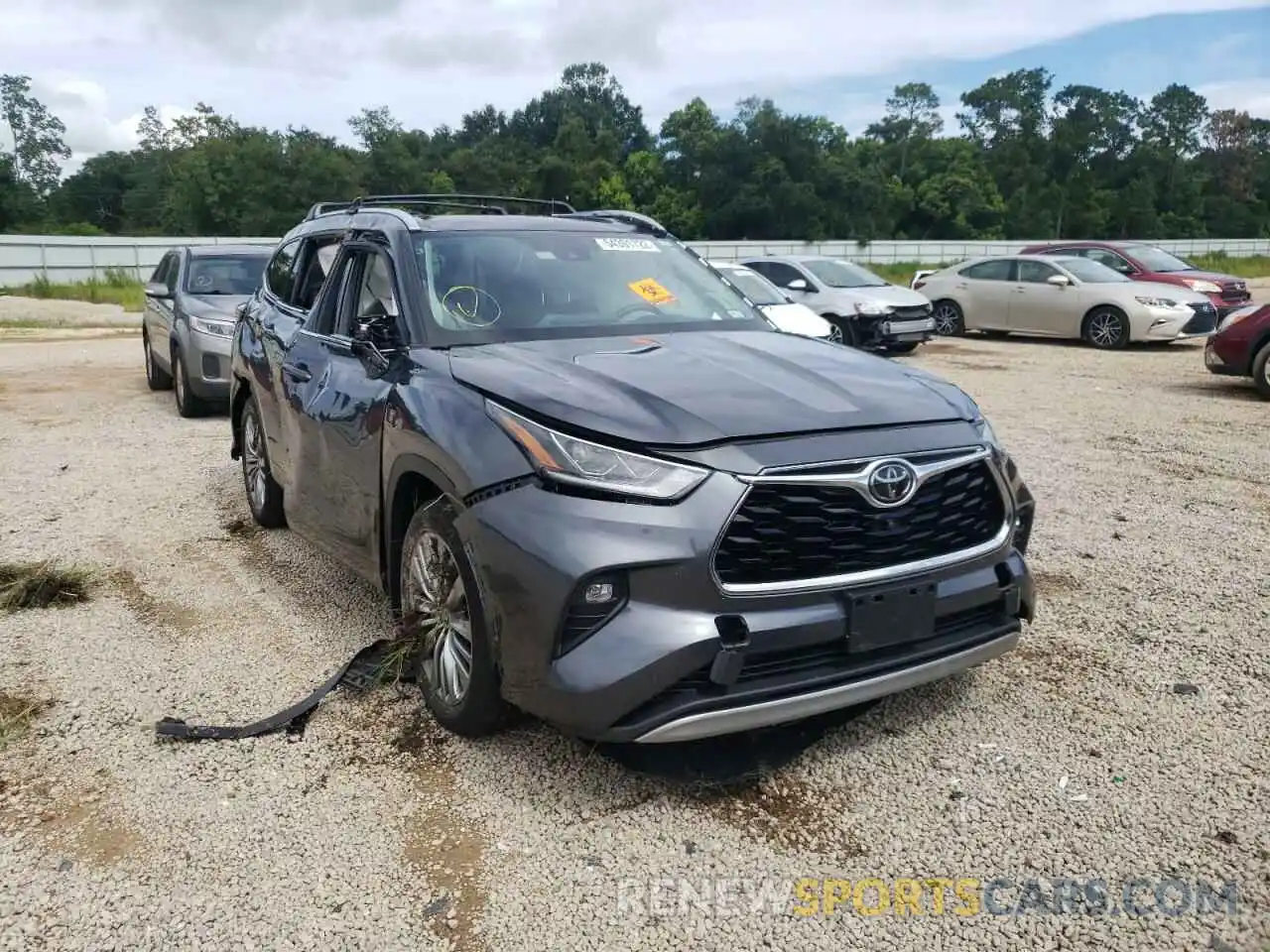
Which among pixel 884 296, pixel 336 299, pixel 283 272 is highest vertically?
pixel 283 272

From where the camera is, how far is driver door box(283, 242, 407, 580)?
408cm

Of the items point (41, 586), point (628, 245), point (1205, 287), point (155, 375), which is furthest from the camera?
point (1205, 287)

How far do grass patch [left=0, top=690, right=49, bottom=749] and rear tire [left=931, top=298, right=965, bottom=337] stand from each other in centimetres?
1694

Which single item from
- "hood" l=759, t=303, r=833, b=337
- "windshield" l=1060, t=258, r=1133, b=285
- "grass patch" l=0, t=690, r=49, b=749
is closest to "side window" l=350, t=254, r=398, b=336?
"grass patch" l=0, t=690, r=49, b=749

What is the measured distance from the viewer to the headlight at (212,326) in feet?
33.4

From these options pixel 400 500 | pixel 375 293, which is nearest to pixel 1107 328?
pixel 375 293

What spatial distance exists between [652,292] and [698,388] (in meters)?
1.37

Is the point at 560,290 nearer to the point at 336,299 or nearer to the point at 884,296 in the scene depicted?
the point at 336,299

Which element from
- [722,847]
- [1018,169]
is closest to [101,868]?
[722,847]

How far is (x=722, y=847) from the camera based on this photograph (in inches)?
118

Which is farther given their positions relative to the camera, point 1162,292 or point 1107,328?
point 1107,328

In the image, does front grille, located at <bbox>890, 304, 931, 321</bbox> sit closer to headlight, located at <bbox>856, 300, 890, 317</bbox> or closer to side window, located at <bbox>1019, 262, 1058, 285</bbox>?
headlight, located at <bbox>856, 300, 890, 317</bbox>

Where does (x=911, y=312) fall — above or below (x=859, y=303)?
below

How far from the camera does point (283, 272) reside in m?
6.10
